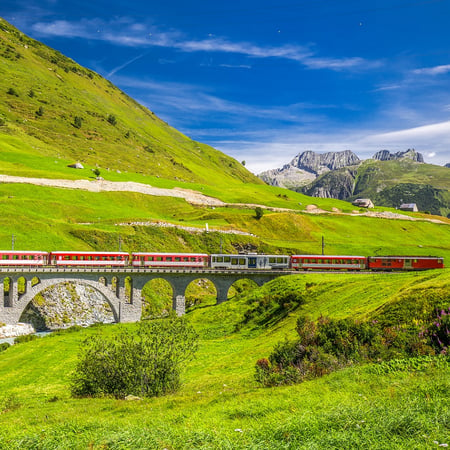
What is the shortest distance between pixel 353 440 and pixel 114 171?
510 feet

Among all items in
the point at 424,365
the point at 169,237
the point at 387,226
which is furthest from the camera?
the point at 387,226

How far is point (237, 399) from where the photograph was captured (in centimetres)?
1617

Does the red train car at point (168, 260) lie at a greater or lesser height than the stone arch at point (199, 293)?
greater

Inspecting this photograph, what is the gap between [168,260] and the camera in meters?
72.9

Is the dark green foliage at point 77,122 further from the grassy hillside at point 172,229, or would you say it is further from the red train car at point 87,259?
the red train car at point 87,259

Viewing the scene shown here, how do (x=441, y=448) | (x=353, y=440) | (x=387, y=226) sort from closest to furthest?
(x=441, y=448) < (x=353, y=440) < (x=387, y=226)

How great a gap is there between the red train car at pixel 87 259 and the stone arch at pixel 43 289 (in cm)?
353

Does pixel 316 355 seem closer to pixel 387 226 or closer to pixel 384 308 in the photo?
pixel 384 308

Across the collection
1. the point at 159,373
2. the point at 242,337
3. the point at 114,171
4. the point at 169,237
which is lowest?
the point at 242,337

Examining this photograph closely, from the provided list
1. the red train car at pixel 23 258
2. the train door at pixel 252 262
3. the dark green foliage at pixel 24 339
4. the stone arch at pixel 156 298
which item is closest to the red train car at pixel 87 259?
the red train car at pixel 23 258

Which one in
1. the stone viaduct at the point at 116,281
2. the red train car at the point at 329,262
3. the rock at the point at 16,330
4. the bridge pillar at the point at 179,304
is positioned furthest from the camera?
the red train car at the point at 329,262

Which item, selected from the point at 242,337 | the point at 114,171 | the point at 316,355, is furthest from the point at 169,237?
the point at 316,355

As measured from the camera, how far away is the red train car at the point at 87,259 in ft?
216

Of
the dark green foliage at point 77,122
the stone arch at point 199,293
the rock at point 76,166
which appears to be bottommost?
the stone arch at point 199,293
